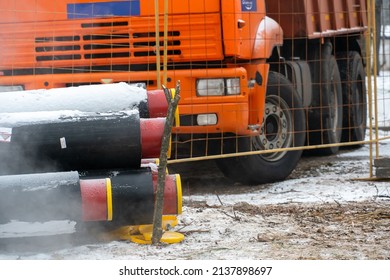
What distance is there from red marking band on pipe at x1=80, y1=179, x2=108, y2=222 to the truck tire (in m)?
5.85

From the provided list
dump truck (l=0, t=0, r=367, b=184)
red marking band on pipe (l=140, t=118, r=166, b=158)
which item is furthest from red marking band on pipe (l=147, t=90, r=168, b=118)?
dump truck (l=0, t=0, r=367, b=184)

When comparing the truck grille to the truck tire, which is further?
the truck tire

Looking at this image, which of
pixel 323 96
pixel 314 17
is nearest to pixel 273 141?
pixel 314 17

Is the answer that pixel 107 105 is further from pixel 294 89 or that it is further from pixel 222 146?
pixel 294 89

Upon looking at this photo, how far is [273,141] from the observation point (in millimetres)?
10773

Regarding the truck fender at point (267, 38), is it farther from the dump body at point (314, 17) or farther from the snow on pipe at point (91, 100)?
the snow on pipe at point (91, 100)

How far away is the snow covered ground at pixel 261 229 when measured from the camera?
6773mm

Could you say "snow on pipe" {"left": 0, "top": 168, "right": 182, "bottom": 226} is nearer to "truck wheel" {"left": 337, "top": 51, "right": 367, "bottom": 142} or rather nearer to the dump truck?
the dump truck

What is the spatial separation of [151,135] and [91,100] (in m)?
0.60

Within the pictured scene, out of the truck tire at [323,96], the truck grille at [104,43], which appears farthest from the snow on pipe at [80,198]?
the truck tire at [323,96]

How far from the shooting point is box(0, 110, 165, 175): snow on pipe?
6969mm

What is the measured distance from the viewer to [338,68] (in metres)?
13.5

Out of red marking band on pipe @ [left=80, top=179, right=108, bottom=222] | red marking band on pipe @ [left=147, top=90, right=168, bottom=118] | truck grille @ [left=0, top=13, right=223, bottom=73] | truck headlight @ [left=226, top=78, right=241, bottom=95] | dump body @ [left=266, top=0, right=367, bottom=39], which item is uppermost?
dump body @ [left=266, top=0, right=367, bottom=39]
